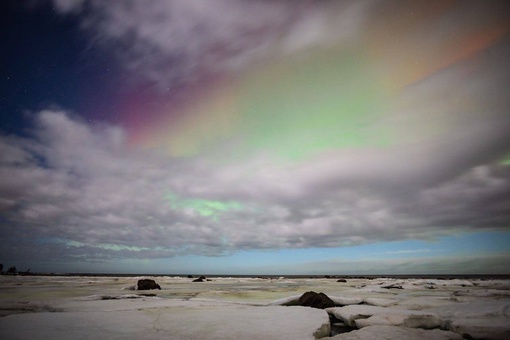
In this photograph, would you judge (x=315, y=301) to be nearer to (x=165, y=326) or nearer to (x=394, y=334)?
(x=394, y=334)

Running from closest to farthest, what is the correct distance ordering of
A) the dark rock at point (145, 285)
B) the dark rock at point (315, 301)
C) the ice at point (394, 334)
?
the ice at point (394, 334) → the dark rock at point (315, 301) → the dark rock at point (145, 285)

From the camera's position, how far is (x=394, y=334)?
5141mm

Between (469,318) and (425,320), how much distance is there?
45.0 inches

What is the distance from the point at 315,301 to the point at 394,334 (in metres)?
5.13

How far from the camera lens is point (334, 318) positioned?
8.20 metres

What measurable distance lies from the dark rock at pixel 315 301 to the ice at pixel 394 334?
14.7ft

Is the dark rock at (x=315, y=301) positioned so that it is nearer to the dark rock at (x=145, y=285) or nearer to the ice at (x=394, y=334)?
the ice at (x=394, y=334)

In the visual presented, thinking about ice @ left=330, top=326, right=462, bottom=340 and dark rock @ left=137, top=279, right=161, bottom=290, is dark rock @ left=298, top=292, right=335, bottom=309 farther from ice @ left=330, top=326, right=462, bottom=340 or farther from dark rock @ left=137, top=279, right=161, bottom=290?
dark rock @ left=137, top=279, right=161, bottom=290

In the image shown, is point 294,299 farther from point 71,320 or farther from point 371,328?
point 71,320

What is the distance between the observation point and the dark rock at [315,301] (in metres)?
9.81

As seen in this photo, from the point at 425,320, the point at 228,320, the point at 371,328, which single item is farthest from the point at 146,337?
the point at 425,320

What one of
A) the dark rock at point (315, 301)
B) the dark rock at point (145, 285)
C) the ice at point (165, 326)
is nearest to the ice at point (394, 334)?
the ice at point (165, 326)

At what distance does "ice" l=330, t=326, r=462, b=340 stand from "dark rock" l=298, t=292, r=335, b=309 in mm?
4485

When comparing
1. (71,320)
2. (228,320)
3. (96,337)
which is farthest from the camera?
(228,320)
